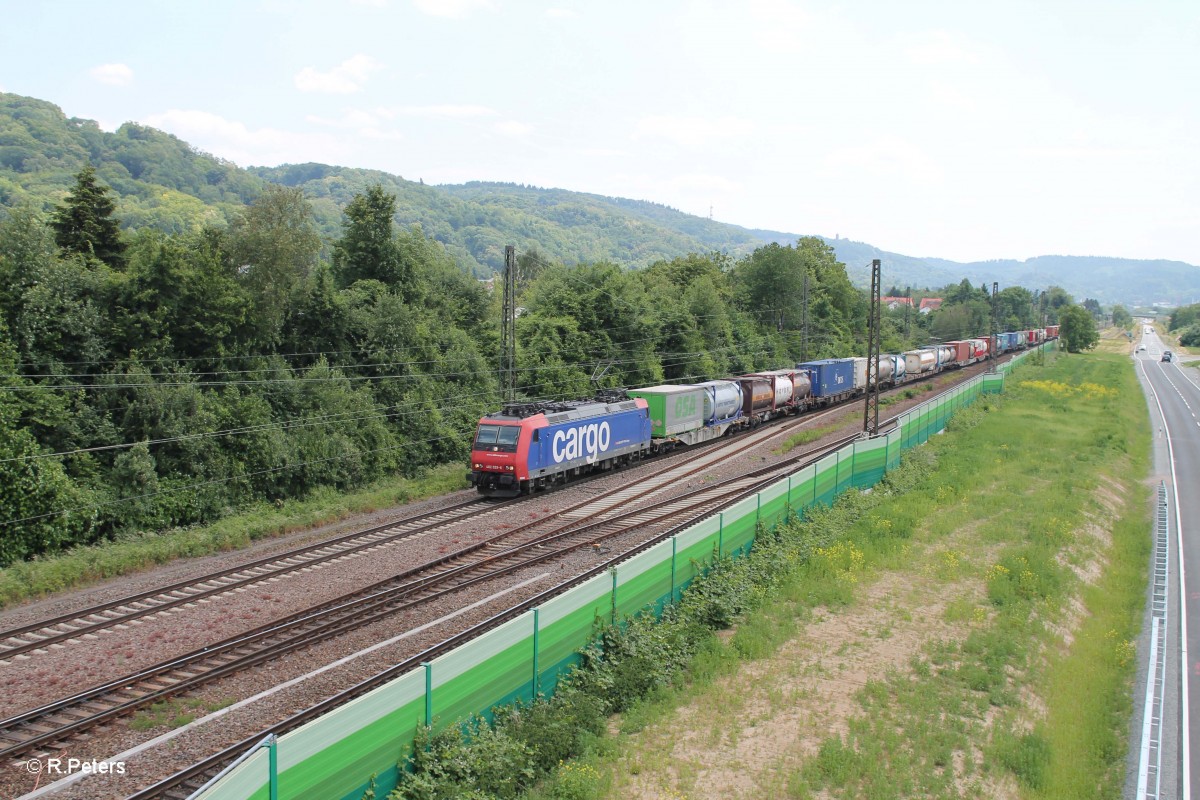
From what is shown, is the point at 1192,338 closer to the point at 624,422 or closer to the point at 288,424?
the point at 624,422

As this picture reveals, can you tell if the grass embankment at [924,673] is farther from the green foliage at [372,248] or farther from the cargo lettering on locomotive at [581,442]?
the green foliage at [372,248]

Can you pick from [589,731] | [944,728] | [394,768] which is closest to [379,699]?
[394,768]

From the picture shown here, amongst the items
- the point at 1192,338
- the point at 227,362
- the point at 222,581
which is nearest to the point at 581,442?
the point at 227,362

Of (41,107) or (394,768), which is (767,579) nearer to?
(394,768)

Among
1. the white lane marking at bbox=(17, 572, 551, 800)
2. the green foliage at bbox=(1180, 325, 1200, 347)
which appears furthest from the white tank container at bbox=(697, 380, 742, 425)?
the green foliage at bbox=(1180, 325, 1200, 347)

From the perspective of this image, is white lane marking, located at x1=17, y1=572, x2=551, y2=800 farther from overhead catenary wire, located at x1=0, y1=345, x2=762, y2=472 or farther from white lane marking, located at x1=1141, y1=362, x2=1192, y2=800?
white lane marking, located at x1=1141, y1=362, x2=1192, y2=800

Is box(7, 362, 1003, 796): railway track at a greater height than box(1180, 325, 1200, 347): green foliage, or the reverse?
box(1180, 325, 1200, 347): green foliage

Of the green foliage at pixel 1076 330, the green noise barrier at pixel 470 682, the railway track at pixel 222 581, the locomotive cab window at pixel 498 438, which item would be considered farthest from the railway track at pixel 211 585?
the green foliage at pixel 1076 330

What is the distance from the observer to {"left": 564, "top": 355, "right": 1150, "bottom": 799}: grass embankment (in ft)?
38.2

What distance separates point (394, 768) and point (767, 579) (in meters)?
12.0

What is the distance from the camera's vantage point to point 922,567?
21.9 metres

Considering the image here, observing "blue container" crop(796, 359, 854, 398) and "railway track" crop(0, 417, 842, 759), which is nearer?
"railway track" crop(0, 417, 842, 759)

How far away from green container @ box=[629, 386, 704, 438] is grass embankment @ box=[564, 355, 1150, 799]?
12.3m

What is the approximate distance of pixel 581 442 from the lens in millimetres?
32062
